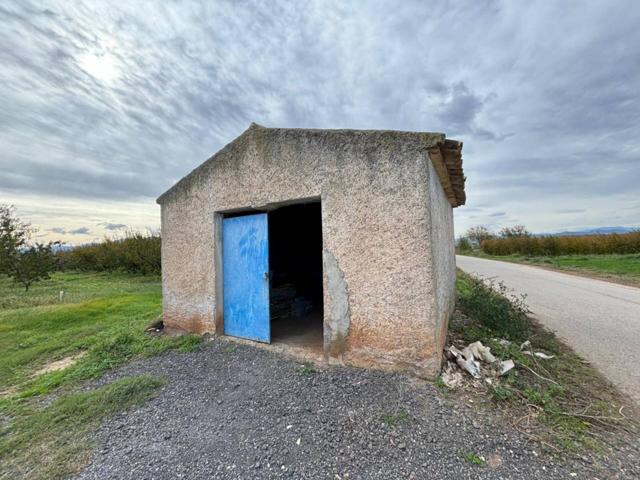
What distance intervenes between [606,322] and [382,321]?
6.18 metres

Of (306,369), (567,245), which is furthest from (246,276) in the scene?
(567,245)

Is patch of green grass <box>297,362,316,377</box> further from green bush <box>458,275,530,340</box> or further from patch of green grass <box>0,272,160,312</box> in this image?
patch of green grass <box>0,272,160,312</box>

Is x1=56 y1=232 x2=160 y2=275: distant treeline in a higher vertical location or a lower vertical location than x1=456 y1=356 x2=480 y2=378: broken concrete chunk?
higher

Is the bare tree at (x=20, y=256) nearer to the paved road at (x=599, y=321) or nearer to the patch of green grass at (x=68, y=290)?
the patch of green grass at (x=68, y=290)

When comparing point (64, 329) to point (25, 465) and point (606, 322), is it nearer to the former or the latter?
point (25, 465)

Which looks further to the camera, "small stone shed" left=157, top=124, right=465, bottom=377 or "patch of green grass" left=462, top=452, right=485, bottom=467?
"small stone shed" left=157, top=124, right=465, bottom=377

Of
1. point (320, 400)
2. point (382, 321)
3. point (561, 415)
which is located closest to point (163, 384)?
point (320, 400)

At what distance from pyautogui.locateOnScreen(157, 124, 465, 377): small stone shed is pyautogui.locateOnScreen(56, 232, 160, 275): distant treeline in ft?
49.4

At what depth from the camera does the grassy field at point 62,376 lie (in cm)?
279

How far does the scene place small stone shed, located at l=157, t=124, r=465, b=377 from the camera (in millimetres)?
3559

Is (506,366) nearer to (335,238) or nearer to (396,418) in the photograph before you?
Result: (396,418)

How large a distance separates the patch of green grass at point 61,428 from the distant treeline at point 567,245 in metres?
34.1

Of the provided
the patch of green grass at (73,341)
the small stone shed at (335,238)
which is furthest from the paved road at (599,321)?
the patch of green grass at (73,341)

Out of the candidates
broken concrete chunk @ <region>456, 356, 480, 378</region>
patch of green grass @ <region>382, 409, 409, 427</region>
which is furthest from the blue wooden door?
broken concrete chunk @ <region>456, 356, 480, 378</region>
